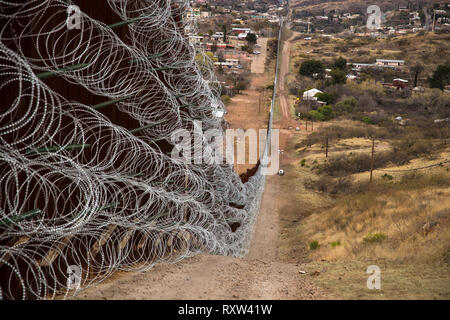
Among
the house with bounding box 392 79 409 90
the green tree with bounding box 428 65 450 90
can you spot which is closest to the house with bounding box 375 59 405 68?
the house with bounding box 392 79 409 90

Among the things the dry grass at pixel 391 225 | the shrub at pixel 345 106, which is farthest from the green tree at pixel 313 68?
the dry grass at pixel 391 225

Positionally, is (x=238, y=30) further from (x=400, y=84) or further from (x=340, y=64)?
(x=400, y=84)

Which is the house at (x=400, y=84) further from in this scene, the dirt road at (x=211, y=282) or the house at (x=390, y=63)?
the dirt road at (x=211, y=282)

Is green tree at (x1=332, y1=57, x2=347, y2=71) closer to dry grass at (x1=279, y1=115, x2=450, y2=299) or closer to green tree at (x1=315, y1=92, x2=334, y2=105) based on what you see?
green tree at (x1=315, y1=92, x2=334, y2=105)

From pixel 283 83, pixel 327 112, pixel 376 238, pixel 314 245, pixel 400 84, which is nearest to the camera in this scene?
pixel 376 238

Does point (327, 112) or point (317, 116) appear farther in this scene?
point (327, 112)

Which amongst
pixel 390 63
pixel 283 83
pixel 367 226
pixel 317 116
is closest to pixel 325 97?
pixel 317 116

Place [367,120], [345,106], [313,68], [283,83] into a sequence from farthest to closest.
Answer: [313,68] → [283,83] → [345,106] → [367,120]

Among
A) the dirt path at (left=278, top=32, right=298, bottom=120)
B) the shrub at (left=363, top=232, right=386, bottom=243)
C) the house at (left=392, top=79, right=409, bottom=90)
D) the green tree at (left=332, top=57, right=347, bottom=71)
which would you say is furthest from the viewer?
the green tree at (left=332, top=57, right=347, bottom=71)

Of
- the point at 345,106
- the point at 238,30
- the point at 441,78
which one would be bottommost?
the point at 345,106

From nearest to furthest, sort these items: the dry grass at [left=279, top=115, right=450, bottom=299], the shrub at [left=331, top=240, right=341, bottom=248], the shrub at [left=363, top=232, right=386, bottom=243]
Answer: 1. the dry grass at [left=279, top=115, right=450, bottom=299]
2. the shrub at [left=363, top=232, right=386, bottom=243]
3. the shrub at [left=331, top=240, right=341, bottom=248]

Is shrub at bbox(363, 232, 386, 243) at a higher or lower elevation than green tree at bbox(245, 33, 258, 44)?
lower
